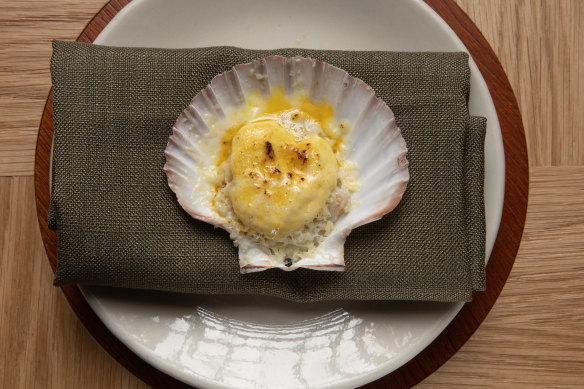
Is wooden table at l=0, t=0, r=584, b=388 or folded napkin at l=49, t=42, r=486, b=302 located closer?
folded napkin at l=49, t=42, r=486, b=302

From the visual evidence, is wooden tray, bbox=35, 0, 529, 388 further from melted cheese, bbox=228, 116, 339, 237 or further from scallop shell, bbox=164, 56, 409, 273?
melted cheese, bbox=228, 116, 339, 237

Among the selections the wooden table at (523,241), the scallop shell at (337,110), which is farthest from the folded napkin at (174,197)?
the wooden table at (523,241)

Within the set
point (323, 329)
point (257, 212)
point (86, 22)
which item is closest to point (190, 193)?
point (257, 212)

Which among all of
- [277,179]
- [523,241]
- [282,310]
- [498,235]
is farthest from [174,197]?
[523,241]

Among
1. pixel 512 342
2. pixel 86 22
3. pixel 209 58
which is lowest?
pixel 512 342

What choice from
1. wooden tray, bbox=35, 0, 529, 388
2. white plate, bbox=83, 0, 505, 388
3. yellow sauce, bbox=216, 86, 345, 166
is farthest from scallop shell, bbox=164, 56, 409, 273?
wooden tray, bbox=35, 0, 529, 388

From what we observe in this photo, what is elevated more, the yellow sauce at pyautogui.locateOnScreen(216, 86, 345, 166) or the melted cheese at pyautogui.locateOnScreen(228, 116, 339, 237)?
the yellow sauce at pyautogui.locateOnScreen(216, 86, 345, 166)

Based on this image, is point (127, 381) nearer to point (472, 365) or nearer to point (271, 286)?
point (271, 286)
